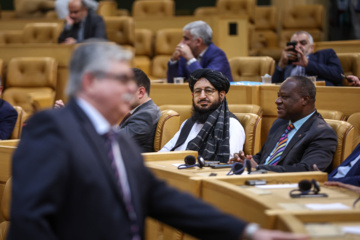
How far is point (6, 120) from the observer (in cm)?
480

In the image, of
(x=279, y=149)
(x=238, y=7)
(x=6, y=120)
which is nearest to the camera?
(x=279, y=149)

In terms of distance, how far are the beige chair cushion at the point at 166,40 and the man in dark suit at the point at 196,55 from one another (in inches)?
93.2

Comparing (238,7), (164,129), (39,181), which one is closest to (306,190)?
(39,181)

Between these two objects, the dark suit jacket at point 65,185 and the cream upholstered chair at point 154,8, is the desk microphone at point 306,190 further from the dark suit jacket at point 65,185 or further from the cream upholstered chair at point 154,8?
the cream upholstered chair at point 154,8

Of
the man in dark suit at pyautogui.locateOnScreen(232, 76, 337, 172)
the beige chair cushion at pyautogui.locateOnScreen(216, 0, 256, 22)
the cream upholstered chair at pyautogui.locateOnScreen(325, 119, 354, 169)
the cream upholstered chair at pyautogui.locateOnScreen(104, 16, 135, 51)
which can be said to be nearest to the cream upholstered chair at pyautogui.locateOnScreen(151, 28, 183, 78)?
the cream upholstered chair at pyautogui.locateOnScreen(104, 16, 135, 51)

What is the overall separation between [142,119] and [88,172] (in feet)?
8.21

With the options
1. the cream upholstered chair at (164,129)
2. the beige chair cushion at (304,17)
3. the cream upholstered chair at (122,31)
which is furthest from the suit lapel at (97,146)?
the beige chair cushion at (304,17)

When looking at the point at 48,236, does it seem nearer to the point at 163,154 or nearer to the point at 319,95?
the point at 163,154

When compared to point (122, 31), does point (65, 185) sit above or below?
below

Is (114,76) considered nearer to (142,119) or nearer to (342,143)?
(342,143)

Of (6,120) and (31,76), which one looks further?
(31,76)

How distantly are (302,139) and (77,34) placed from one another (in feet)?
14.0

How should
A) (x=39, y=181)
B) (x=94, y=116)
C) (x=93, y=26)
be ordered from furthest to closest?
(x=93, y=26)
(x=94, y=116)
(x=39, y=181)

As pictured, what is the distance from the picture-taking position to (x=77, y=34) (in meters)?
7.07
